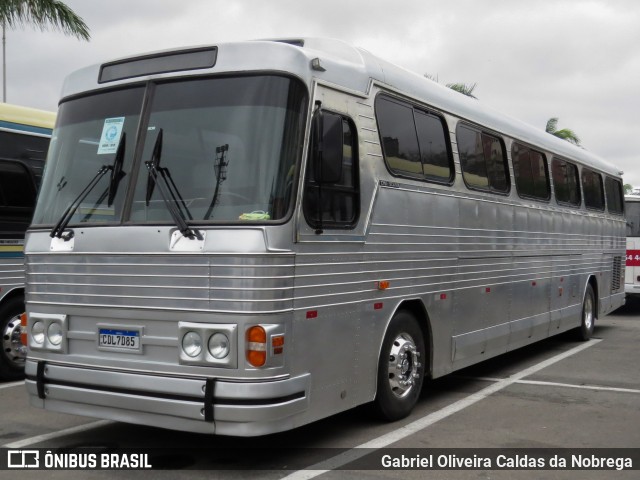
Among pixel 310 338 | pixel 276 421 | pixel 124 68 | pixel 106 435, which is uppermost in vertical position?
pixel 124 68

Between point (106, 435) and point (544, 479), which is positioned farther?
point (106, 435)

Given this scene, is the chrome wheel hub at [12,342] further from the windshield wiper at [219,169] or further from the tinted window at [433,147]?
the tinted window at [433,147]

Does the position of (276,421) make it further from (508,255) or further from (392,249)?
(508,255)

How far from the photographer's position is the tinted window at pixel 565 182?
1179 centimetres

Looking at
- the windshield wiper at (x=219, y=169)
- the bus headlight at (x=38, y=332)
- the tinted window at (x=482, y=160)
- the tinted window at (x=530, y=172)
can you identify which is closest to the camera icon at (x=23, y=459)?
the bus headlight at (x=38, y=332)

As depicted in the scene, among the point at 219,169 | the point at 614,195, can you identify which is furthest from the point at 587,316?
the point at 219,169

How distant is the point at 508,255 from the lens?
384 inches

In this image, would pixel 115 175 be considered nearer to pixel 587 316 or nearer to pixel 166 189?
pixel 166 189

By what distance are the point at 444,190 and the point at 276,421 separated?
141 inches

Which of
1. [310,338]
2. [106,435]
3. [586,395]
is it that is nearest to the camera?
[310,338]

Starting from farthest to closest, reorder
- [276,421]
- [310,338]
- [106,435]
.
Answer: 1. [106,435]
2. [310,338]
3. [276,421]

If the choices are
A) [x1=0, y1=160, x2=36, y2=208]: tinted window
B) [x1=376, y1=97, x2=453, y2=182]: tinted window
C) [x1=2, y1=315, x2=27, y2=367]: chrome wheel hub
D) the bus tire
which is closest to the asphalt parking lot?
[x1=2, y1=315, x2=27, y2=367]: chrome wheel hub

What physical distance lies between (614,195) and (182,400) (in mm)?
12588

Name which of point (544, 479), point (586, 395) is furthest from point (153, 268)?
point (586, 395)
